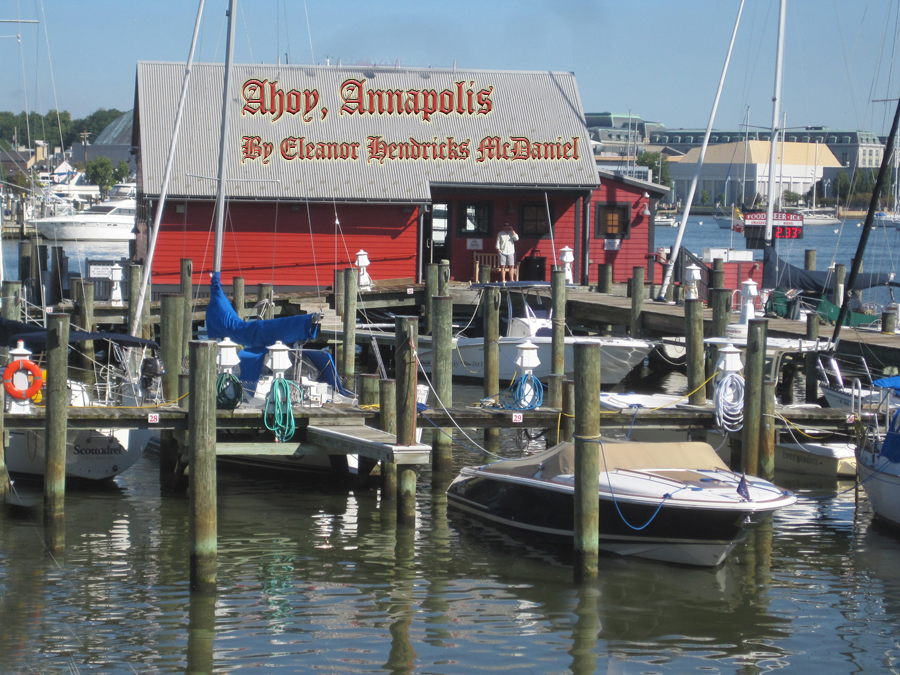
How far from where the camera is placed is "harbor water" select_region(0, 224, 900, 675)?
Answer: 9906 millimetres

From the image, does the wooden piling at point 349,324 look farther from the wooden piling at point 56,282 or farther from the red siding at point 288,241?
the wooden piling at point 56,282

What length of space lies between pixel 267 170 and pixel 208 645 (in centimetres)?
2012

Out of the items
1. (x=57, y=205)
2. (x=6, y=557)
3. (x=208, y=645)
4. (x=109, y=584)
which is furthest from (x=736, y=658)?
(x=57, y=205)

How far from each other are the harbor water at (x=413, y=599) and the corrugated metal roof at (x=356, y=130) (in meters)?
14.9

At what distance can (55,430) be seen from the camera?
1267cm

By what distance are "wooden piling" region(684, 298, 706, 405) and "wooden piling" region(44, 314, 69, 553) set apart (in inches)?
338

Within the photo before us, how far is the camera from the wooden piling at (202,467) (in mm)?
10859

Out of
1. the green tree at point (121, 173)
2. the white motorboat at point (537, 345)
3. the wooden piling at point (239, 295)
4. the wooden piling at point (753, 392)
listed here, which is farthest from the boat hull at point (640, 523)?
the green tree at point (121, 173)

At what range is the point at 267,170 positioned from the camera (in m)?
28.5

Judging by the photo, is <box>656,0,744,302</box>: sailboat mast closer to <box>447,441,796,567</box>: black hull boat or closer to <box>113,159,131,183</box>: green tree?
<box>447,441,796,567</box>: black hull boat

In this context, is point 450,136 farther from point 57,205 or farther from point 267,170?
point 57,205

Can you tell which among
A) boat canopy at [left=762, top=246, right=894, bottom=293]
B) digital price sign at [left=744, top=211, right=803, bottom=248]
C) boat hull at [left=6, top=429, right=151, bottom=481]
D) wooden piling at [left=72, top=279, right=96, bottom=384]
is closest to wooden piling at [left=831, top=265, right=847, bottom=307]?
boat canopy at [left=762, top=246, right=894, bottom=293]

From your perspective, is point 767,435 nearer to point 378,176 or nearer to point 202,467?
point 202,467

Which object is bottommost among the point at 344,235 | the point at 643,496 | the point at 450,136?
the point at 643,496
